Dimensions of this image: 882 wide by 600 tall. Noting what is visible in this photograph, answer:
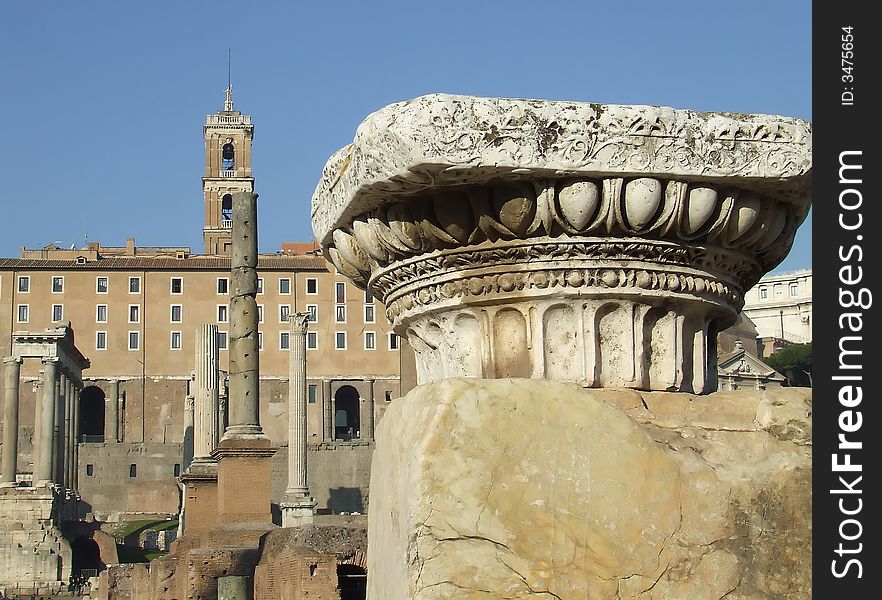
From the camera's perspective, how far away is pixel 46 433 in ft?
159

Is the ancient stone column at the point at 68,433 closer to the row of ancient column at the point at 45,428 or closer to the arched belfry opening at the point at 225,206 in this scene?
the row of ancient column at the point at 45,428

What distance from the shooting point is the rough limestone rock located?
8.07ft

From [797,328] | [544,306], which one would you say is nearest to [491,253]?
[544,306]

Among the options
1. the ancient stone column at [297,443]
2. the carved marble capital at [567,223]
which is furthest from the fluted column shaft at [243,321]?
the carved marble capital at [567,223]

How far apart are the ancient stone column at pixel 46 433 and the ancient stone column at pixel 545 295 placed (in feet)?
156

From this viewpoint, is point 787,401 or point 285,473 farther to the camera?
point 285,473

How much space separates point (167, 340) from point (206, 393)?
35.6 meters

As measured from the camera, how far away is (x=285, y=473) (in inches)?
2579

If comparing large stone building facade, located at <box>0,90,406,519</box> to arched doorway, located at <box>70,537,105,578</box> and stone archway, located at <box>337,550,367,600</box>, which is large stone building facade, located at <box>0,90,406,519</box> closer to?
arched doorway, located at <box>70,537,105,578</box>

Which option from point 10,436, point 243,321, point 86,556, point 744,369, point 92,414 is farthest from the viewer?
point 92,414

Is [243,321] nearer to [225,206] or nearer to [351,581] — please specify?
[351,581]

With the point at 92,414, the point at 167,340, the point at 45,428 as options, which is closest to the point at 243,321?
the point at 45,428
